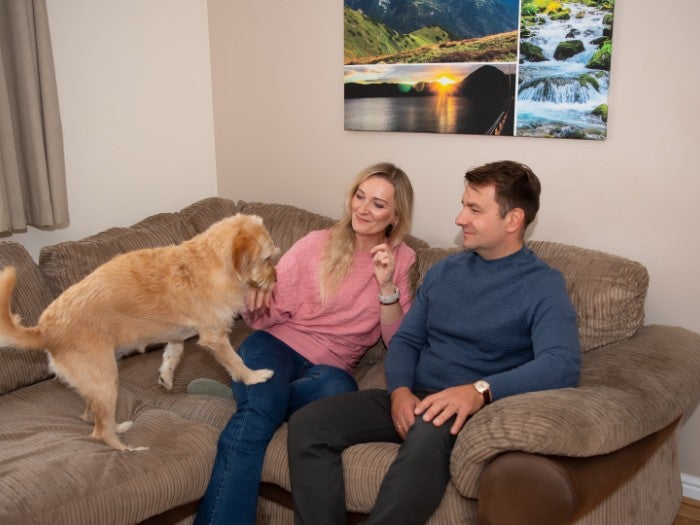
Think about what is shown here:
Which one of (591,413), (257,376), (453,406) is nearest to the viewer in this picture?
(591,413)

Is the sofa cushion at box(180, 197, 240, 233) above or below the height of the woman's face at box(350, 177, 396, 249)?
below

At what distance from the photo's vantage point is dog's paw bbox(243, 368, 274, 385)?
2463 millimetres

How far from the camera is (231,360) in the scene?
99.1 inches

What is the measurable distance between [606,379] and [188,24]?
2.92 metres

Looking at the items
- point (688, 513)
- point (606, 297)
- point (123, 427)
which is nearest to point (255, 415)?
point (123, 427)

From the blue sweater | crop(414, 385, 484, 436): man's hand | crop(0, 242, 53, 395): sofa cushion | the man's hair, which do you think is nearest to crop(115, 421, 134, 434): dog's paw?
crop(0, 242, 53, 395): sofa cushion

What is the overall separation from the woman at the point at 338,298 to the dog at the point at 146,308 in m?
0.13

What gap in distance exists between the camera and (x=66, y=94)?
3361 millimetres

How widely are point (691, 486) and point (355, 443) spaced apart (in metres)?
1.64

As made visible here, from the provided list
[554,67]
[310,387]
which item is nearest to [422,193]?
[554,67]

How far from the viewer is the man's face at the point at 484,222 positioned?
226 cm

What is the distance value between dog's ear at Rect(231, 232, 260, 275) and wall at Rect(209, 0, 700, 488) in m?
1.20

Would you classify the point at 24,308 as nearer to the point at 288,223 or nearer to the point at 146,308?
the point at 146,308

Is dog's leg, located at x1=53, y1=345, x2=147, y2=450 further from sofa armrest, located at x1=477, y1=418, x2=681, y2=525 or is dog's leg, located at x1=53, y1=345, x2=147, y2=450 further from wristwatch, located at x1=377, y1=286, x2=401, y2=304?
sofa armrest, located at x1=477, y1=418, x2=681, y2=525
